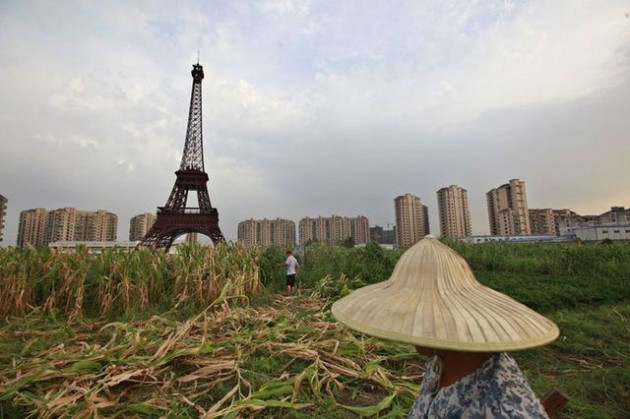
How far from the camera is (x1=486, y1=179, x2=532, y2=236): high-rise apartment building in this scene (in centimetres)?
4747

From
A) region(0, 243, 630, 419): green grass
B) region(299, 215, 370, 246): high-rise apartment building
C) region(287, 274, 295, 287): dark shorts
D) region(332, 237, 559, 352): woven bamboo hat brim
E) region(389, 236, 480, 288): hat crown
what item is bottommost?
region(0, 243, 630, 419): green grass

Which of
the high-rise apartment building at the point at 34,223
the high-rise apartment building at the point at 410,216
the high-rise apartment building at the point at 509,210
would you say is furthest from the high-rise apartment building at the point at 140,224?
the high-rise apartment building at the point at 509,210

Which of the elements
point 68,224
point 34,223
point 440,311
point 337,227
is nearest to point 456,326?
point 440,311

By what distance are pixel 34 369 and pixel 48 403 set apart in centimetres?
77

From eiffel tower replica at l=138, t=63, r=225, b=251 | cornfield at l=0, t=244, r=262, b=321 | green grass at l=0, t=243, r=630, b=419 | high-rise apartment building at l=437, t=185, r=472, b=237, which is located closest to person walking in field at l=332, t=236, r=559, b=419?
green grass at l=0, t=243, r=630, b=419

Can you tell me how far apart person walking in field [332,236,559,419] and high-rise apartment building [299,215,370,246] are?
4794cm

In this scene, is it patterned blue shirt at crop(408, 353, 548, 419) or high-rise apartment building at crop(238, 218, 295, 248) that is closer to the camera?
patterned blue shirt at crop(408, 353, 548, 419)

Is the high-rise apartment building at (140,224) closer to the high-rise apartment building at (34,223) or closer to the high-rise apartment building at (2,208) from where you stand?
the high-rise apartment building at (34,223)

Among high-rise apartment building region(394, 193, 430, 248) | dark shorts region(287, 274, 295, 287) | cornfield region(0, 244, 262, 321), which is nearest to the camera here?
cornfield region(0, 244, 262, 321)

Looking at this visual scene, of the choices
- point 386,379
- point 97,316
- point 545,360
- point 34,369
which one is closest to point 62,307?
point 97,316

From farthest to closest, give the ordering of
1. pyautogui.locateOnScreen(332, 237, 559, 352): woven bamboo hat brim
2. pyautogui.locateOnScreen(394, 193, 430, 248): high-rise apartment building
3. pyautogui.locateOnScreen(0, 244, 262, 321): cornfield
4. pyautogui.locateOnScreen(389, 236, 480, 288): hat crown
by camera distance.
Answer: pyautogui.locateOnScreen(394, 193, 430, 248): high-rise apartment building < pyautogui.locateOnScreen(0, 244, 262, 321): cornfield < pyautogui.locateOnScreen(389, 236, 480, 288): hat crown < pyautogui.locateOnScreen(332, 237, 559, 352): woven bamboo hat brim

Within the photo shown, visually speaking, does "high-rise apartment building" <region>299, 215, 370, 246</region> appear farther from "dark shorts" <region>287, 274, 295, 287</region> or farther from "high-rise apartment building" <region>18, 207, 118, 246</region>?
"dark shorts" <region>287, 274, 295, 287</region>

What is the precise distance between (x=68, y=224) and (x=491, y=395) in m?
60.2

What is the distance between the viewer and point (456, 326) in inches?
34.4
